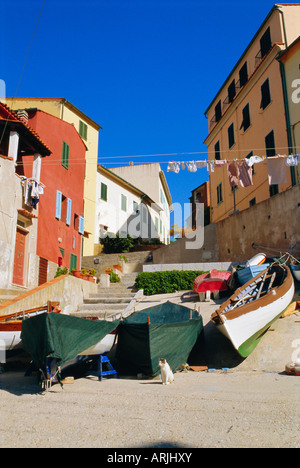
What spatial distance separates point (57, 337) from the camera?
785 centimetres

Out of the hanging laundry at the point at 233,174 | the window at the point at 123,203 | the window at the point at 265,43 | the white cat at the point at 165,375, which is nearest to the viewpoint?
the white cat at the point at 165,375

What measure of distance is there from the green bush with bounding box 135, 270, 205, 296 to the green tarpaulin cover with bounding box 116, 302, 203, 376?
20.1 ft

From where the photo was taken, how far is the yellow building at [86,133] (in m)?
25.8

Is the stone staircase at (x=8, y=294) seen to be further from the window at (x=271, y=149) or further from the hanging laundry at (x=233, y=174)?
the window at (x=271, y=149)

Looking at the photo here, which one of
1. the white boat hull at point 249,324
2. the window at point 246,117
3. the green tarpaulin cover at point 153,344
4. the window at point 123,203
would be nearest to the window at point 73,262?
the green tarpaulin cover at point 153,344

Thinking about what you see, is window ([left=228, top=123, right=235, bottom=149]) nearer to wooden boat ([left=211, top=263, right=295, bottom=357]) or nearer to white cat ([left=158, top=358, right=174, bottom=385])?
wooden boat ([left=211, top=263, right=295, bottom=357])

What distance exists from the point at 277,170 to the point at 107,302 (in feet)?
31.7

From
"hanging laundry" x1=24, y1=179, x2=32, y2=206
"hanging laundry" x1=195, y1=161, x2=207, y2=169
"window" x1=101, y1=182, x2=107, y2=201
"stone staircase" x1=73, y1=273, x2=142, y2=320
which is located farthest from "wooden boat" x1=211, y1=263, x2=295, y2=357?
"window" x1=101, y1=182, x2=107, y2=201

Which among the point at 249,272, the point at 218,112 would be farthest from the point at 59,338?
the point at 218,112

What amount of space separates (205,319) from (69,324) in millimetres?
5415

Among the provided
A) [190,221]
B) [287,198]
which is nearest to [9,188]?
[287,198]

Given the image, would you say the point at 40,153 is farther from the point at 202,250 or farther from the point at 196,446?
the point at 196,446

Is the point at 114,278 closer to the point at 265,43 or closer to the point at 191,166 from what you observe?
the point at 191,166

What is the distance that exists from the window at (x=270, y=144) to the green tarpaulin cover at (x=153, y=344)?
43.8 ft
